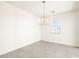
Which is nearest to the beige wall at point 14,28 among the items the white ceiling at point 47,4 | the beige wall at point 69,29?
the white ceiling at point 47,4

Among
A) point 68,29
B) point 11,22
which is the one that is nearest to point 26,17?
point 11,22

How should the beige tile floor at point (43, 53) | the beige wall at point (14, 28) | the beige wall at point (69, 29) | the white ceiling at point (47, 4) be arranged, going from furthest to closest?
the beige wall at point (69, 29) < the beige wall at point (14, 28) < the white ceiling at point (47, 4) < the beige tile floor at point (43, 53)

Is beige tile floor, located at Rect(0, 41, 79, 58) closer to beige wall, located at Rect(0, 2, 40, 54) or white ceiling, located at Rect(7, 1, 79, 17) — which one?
beige wall, located at Rect(0, 2, 40, 54)

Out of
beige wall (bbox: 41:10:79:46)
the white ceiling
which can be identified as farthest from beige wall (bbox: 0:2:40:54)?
beige wall (bbox: 41:10:79:46)

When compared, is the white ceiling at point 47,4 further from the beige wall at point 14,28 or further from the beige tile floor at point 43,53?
the beige tile floor at point 43,53

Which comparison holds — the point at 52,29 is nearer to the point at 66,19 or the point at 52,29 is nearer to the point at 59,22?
the point at 59,22

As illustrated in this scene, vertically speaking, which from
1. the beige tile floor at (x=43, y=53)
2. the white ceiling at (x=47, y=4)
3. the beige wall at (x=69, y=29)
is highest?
the white ceiling at (x=47, y=4)

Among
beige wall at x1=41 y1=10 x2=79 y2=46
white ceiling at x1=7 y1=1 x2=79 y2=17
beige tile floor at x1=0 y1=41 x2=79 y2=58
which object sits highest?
white ceiling at x1=7 y1=1 x2=79 y2=17

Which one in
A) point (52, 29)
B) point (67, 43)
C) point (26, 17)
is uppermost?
point (26, 17)

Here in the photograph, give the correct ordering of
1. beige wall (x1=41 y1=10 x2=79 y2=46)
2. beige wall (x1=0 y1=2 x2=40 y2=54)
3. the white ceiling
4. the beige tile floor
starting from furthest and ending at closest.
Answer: beige wall (x1=41 y1=10 x2=79 y2=46) → beige wall (x1=0 y1=2 x2=40 y2=54) → the white ceiling → the beige tile floor

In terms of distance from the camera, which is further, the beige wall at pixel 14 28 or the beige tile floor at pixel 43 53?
the beige wall at pixel 14 28

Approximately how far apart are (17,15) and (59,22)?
280 cm

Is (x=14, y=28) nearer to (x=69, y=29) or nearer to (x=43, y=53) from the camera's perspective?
(x=43, y=53)

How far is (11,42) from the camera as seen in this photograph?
3752 millimetres
